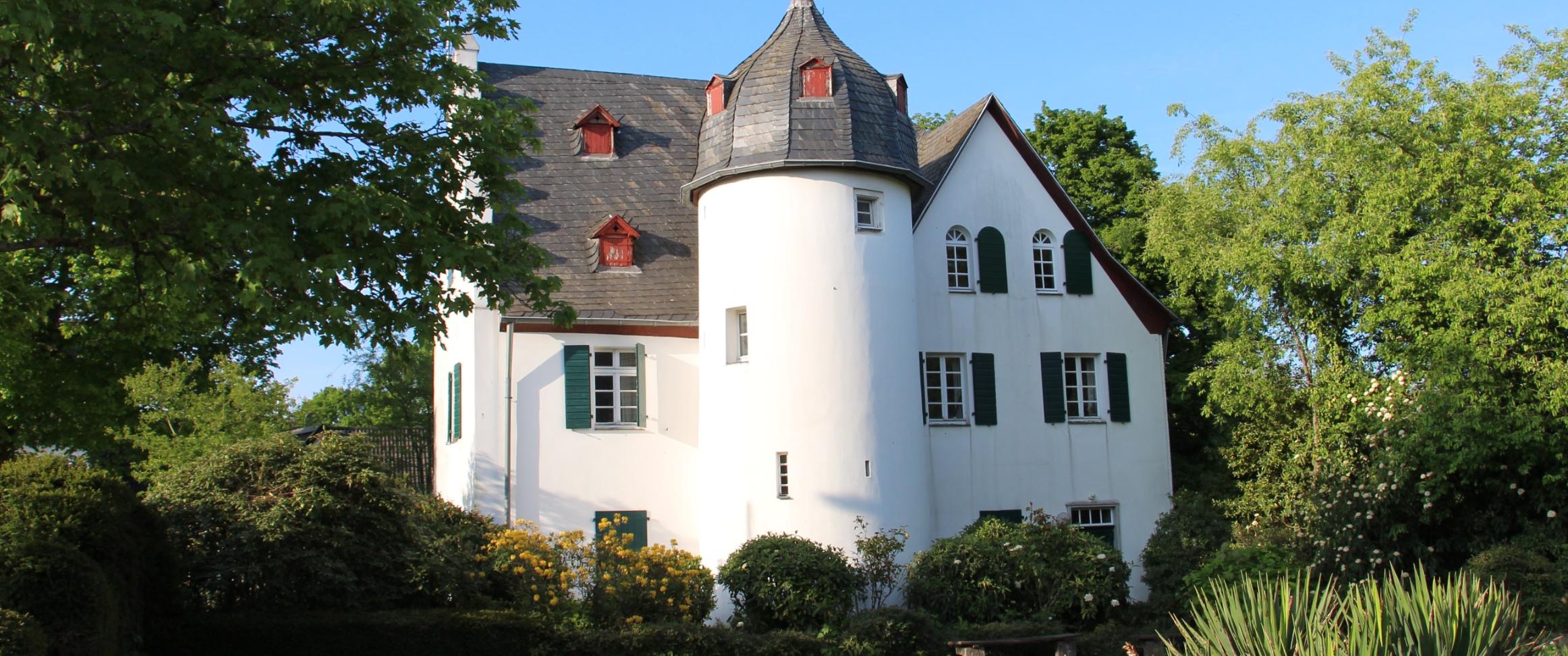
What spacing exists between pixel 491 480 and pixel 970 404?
7.87 meters

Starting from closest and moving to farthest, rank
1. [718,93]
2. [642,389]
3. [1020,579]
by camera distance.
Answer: [1020,579] → [642,389] → [718,93]

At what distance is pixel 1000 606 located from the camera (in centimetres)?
1786

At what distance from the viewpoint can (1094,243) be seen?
76.5 ft

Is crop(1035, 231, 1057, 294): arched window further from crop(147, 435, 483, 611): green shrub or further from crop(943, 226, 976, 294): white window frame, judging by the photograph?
crop(147, 435, 483, 611): green shrub

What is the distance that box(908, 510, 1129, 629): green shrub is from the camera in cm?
1778

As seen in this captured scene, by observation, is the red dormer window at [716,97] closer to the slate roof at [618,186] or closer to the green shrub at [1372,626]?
the slate roof at [618,186]

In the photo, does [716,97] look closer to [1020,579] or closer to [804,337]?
[804,337]

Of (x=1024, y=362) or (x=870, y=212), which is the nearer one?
(x=870, y=212)

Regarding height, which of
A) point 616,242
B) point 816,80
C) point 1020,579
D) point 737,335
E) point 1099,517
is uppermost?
point 816,80

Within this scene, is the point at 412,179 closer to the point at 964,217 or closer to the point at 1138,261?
the point at 964,217

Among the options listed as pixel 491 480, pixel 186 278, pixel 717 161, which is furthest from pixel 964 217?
pixel 186 278

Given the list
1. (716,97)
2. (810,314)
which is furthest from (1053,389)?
(716,97)

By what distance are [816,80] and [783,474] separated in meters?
6.10

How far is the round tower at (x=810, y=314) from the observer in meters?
19.3
